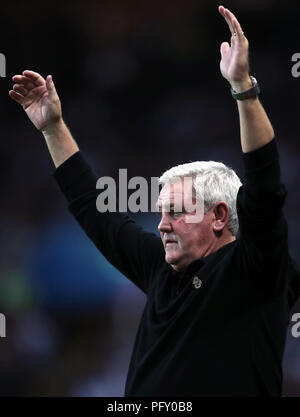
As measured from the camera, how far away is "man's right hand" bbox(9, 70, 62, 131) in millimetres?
2189

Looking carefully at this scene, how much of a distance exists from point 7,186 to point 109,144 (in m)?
0.78

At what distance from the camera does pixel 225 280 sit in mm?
1715

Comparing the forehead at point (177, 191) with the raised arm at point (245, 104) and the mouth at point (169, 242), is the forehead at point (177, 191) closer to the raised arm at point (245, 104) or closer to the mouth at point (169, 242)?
the mouth at point (169, 242)

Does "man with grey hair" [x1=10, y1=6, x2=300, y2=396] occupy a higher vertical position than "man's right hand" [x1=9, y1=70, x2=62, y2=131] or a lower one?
lower

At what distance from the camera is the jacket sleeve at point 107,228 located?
214cm

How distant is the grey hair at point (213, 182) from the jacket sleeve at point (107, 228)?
27cm

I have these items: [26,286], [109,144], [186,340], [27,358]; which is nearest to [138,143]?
[109,144]

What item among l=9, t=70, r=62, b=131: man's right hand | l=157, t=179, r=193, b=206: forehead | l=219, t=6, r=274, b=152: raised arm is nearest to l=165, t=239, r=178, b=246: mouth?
l=157, t=179, r=193, b=206: forehead

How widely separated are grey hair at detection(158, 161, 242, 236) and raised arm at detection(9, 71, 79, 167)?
0.43 metres

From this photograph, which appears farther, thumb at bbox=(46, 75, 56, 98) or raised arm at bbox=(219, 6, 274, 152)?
thumb at bbox=(46, 75, 56, 98)

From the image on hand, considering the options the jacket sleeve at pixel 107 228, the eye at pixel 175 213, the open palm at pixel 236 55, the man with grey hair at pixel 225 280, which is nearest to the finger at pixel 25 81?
the jacket sleeve at pixel 107 228

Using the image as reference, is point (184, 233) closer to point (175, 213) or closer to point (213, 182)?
point (175, 213)

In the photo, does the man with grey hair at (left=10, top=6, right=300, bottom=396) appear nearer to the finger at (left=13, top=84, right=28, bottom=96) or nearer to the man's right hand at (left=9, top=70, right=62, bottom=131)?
the man's right hand at (left=9, top=70, right=62, bottom=131)
